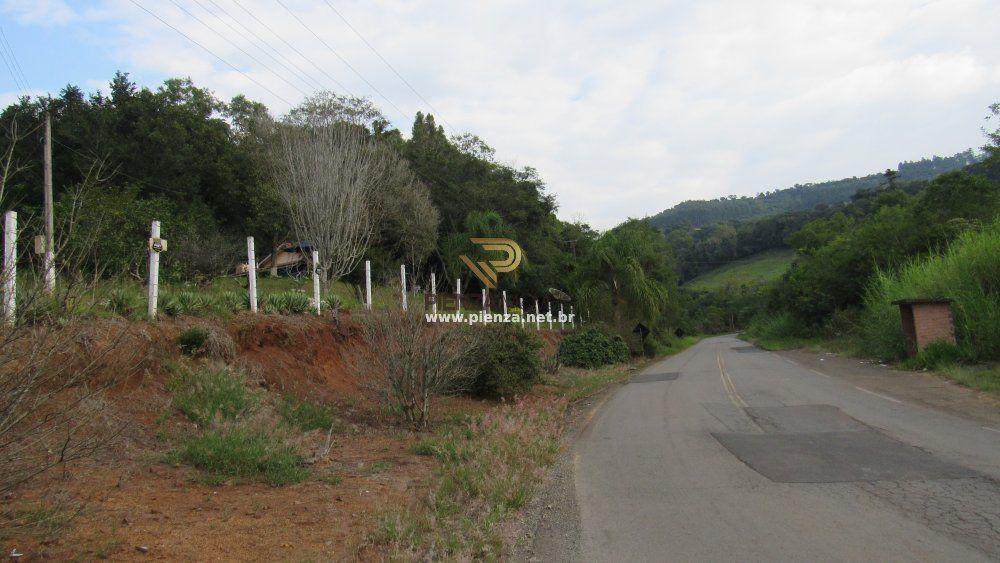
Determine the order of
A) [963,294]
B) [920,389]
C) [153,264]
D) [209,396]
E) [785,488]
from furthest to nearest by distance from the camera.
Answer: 1. [963,294]
2. [920,389]
3. [153,264]
4. [209,396]
5. [785,488]

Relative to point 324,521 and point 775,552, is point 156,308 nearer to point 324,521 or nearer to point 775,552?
point 324,521

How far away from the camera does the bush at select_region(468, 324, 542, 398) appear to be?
15.9 metres

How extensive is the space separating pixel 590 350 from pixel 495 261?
669 centimetres

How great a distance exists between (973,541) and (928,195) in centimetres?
3278

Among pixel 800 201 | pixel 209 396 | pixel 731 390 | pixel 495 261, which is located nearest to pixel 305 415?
pixel 209 396

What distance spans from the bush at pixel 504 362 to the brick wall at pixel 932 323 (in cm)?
1240

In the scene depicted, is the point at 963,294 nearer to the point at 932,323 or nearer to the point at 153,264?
the point at 932,323

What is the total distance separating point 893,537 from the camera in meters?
5.32

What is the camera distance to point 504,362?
53.3 feet

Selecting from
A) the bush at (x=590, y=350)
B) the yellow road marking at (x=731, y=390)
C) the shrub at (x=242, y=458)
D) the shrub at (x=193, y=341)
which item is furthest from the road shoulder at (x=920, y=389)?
the shrub at (x=193, y=341)

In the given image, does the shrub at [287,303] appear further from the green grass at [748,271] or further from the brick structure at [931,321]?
the green grass at [748,271]

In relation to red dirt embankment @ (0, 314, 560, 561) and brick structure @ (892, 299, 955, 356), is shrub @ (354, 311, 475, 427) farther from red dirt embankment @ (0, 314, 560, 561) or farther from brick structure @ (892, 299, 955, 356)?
brick structure @ (892, 299, 955, 356)

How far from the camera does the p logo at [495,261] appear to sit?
28973 millimetres

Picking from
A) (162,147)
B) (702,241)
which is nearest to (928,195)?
(162,147)
